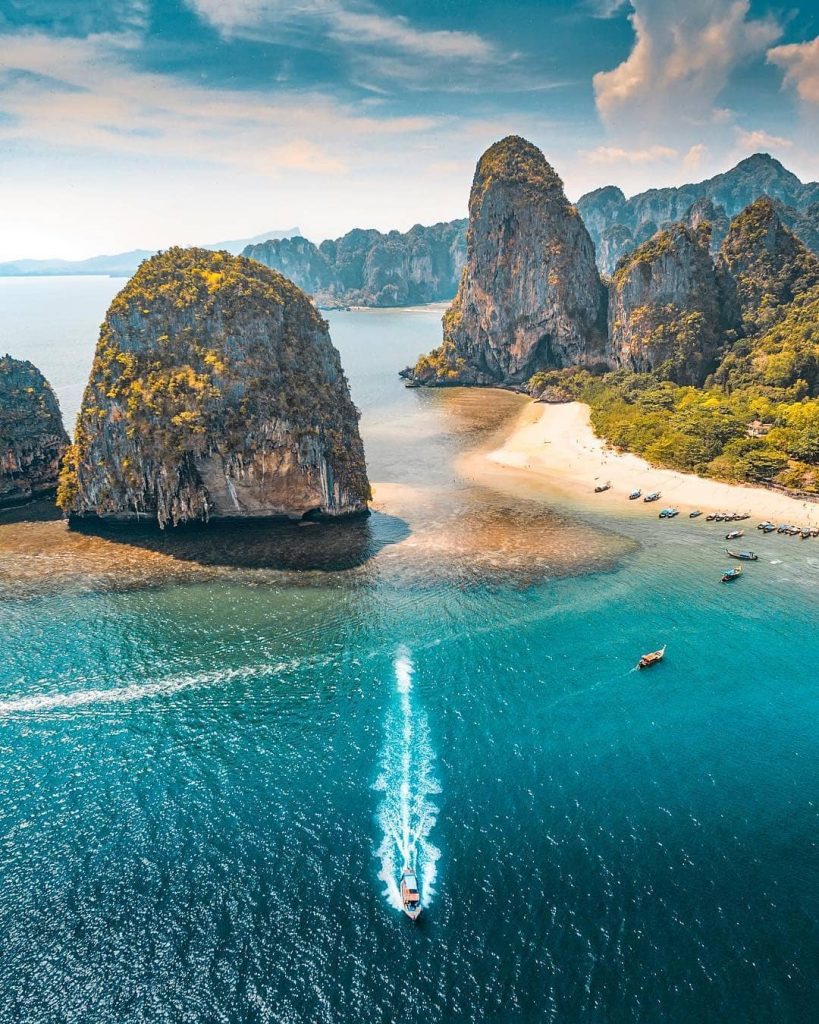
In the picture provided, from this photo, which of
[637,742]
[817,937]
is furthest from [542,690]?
[817,937]

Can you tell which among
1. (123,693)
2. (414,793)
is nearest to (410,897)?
(414,793)

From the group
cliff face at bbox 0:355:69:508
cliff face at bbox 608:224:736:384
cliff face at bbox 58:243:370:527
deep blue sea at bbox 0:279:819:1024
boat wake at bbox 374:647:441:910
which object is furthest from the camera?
cliff face at bbox 608:224:736:384

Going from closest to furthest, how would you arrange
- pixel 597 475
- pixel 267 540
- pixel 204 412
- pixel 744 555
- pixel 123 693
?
pixel 123 693 < pixel 744 555 < pixel 204 412 < pixel 267 540 < pixel 597 475

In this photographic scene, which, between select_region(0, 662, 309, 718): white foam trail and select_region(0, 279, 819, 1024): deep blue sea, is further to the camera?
select_region(0, 662, 309, 718): white foam trail

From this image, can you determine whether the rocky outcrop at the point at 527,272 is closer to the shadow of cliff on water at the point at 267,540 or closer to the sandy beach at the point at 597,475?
the sandy beach at the point at 597,475

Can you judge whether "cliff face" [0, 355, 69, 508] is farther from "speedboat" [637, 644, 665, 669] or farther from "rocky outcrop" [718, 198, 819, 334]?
"rocky outcrop" [718, 198, 819, 334]

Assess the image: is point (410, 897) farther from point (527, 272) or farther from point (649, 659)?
point (527, 272)

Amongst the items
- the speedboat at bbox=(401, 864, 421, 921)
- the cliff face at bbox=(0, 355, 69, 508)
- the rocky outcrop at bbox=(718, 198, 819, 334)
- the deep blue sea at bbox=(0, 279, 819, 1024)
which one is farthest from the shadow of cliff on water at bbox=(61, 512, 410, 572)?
the rocky outcrop at bbox=(718, 198, 819, 334)

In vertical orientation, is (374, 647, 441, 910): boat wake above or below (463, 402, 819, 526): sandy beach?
below
